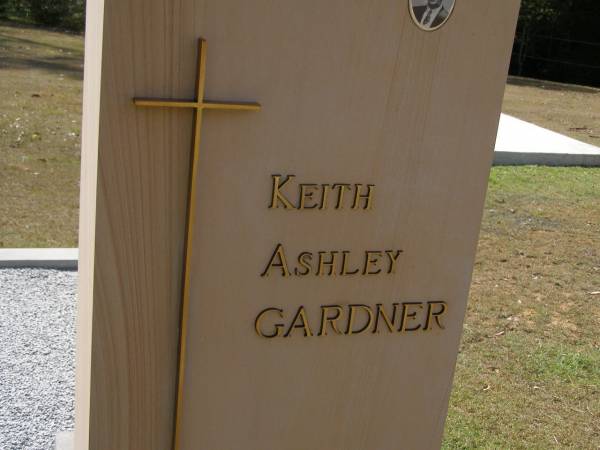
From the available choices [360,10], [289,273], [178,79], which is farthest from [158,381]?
[360,10]

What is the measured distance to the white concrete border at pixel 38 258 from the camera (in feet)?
19.4

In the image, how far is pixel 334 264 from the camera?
2896mm

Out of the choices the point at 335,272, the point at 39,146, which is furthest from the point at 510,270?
the point at 39,146

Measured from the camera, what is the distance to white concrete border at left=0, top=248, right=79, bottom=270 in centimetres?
591

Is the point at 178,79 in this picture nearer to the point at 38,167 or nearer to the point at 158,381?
the point at 158,381

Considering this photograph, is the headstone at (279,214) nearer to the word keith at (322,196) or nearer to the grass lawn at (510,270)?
the word keith at (322,196)

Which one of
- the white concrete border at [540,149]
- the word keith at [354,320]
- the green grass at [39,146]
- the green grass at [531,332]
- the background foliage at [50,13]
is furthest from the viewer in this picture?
the background foliage at [50,13]

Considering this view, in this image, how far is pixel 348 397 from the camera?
307 cm

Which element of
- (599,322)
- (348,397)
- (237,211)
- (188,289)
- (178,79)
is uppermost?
(178,79)

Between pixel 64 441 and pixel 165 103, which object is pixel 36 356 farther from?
pixel 165 103

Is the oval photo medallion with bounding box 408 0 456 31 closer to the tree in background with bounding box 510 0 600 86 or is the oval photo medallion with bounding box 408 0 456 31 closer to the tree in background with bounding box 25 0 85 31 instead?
the tree in background with bounding box 25 0 85 31

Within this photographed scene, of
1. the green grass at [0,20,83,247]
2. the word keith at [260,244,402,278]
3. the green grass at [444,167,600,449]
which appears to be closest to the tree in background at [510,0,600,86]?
the green grass at [0,20,83,247]

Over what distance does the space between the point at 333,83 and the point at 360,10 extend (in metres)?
0.25

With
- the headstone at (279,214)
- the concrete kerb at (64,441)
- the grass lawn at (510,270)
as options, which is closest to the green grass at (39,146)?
the grass lawn at (510,270)
